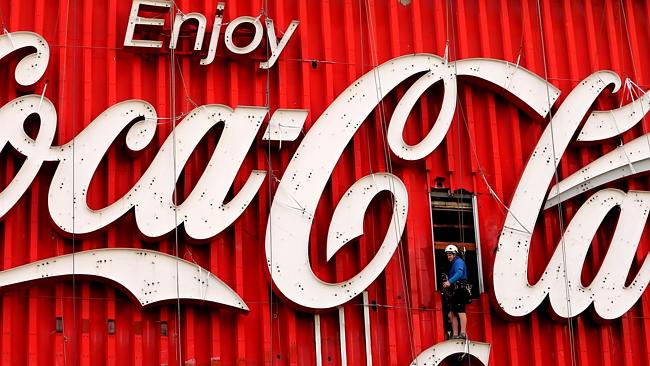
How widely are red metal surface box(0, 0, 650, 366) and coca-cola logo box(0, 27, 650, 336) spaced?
→ 0.27 m

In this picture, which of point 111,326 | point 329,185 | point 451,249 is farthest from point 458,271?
point 111,326

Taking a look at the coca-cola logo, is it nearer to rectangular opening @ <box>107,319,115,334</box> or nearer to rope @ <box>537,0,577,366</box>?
rope @ <box>537,0,577,366</box>

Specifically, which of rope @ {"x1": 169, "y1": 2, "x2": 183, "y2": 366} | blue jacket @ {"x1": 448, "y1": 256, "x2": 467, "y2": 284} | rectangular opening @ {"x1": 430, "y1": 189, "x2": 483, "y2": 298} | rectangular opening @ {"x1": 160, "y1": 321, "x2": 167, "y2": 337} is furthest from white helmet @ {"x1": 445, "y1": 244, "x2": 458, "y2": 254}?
rectangular opening @ {"x1": 160, "y1": 321, "x2": 167, "y2": 337}

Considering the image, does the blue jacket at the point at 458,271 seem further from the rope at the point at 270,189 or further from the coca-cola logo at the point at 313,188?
the rope at the point at 270,189

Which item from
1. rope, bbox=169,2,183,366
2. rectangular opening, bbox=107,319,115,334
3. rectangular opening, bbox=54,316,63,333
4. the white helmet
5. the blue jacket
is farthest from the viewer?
the white helmet

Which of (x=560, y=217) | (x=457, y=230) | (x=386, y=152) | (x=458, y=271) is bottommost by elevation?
(x=458, y=271)

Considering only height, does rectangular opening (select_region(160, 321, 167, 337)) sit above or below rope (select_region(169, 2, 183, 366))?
below

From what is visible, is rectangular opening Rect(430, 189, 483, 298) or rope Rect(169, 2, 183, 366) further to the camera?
rectangular opening Rect(430, 189, 483, 298)

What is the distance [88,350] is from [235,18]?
5.05 m

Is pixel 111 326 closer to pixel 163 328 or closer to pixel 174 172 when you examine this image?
pixel 163 328

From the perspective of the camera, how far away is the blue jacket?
2008 cm

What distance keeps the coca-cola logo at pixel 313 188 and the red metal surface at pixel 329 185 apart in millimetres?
266

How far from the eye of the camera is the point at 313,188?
2011 cm

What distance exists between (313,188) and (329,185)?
0.46 m
